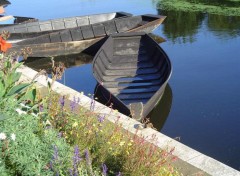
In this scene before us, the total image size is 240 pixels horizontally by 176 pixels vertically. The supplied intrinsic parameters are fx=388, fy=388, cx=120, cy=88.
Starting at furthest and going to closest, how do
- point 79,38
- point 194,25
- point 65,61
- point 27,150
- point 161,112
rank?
point 194,25, point 79,38, point 65,61, point 161,112, point 27,150

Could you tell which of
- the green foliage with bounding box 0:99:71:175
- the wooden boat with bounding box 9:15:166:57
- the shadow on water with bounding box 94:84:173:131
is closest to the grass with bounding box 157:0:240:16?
the wooden boat with bounding box 9:15:166:57

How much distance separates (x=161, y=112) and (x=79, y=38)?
6.78 metres

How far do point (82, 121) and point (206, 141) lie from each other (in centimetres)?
463

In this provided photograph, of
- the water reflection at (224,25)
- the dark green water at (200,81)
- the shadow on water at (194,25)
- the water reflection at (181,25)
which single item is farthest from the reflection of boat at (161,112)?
the water reflection at (224,25)

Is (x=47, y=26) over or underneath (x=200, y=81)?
over

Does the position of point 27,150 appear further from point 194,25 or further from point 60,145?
point 194,25

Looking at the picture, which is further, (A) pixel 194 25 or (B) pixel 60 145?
(A) pixel 194 25

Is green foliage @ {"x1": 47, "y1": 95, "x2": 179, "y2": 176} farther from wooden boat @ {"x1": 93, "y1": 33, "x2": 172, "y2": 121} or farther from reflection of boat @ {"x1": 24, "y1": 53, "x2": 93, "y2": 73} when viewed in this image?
reflection of boat @ {"x1": 24, "y1": 53, "x2": 93, "y2": 73}

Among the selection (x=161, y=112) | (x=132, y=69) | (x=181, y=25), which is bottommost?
(x=181, y=25)

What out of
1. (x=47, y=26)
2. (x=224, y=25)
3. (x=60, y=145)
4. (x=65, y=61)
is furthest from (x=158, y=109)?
(x=224, y=25)

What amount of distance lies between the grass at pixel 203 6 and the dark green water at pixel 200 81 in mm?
883

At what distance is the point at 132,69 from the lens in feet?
36.8

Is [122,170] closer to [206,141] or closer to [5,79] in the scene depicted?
[5,79]

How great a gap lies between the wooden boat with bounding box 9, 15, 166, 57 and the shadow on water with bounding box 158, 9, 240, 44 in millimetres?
1655
